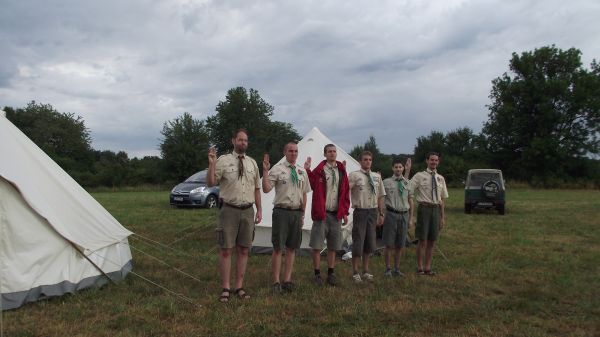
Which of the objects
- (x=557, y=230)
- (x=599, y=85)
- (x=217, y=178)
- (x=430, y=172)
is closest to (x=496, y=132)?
(x=599, y=85)

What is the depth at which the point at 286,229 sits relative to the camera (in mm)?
5207

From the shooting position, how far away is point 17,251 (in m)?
4.46

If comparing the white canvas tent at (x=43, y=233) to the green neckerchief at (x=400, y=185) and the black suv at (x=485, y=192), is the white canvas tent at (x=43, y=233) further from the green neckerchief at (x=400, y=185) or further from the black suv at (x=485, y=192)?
the black suv at (x=485, y=192)

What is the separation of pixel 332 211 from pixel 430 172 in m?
1.62

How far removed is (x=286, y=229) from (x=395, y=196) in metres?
1.75

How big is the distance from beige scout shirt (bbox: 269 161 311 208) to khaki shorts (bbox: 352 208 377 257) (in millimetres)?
913

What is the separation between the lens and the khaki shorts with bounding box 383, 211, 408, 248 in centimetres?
613

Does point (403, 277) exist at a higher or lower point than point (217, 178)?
lower

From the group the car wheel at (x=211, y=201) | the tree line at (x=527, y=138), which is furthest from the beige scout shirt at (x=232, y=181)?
the tree line at (x=527, y=138)

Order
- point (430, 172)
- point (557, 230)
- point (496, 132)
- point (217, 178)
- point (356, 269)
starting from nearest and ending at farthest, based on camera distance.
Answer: point (217, 178) < point (356, 269) < point (430, 172) < point (557, 230) < point (496, 132)

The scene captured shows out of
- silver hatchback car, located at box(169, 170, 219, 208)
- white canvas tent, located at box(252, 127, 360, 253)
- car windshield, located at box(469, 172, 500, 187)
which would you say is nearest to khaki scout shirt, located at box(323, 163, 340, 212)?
white canvas tent, located at box(252, 127, 360, 253)

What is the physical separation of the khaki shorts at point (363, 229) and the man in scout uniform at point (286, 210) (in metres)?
0.86

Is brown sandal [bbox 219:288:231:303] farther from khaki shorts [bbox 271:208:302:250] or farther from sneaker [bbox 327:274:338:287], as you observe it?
sneaker [bbox 327:274:338:287]

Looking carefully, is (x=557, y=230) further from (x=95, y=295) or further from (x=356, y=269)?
(x=95, y=295)
